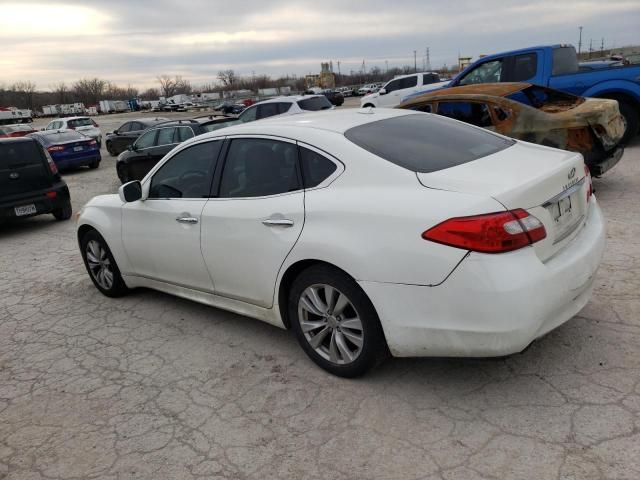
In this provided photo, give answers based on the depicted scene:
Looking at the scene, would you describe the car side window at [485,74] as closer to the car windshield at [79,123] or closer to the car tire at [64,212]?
the car tire at [64,212]

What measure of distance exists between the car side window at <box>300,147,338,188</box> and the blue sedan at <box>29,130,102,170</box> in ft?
47.9

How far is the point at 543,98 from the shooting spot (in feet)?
25.2

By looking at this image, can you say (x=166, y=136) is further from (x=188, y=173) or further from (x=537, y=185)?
(x=537, y=185)

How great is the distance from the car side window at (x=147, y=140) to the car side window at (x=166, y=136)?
19cm

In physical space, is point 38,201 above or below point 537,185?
below

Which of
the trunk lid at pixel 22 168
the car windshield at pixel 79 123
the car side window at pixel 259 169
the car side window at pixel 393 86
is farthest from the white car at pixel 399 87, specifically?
the car side window at pixel 259 169

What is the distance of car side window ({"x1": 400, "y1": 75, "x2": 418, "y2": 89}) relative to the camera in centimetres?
1992

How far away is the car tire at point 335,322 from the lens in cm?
294

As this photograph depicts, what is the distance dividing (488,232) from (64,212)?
28.2ft

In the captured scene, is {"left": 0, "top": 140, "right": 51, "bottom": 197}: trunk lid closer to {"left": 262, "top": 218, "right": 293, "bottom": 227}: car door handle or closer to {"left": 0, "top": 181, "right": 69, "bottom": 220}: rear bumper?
{"left": 0, "top": 181, "right": 69, "bottom": 220}: rear bumper

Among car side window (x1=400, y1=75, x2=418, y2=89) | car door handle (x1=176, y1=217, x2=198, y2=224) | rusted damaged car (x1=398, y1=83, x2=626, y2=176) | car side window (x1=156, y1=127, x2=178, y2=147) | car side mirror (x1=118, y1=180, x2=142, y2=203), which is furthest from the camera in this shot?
car side window (x1=400, y1=75, x2=418, y2=89)

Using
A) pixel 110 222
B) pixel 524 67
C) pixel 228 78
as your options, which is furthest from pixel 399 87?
pixel 228 78

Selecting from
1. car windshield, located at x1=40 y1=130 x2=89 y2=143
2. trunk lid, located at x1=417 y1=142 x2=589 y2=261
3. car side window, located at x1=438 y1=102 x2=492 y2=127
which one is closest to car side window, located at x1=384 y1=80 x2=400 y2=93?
car windshield, located at x1=40 y1=130 x2=89 y2=143

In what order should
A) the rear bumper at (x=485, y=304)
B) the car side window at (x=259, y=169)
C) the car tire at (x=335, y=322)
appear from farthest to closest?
1. the car side window at (x=259, y=169)
2. the car tire at (x=335, y=322)
3. the rear bumper at (x=485, y=304)
